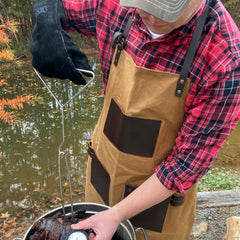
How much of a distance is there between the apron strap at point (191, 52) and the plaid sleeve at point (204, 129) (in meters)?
0.08

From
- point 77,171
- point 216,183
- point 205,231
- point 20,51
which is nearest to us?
point 205,231

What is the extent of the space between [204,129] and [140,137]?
1.10ft

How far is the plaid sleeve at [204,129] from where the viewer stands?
96 cm

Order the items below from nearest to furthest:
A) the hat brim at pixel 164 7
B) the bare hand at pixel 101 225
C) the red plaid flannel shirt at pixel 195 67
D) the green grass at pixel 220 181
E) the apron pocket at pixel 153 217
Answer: the hat brim at pixel 164 7 → the red plaid flannel shirt at pixel 195 67 → the bare hand at pixel 101 225 → the apron pocket at pixel 153 217 → the green grass at pixel 220 181

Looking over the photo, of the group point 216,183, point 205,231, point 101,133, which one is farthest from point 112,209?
point 216,183

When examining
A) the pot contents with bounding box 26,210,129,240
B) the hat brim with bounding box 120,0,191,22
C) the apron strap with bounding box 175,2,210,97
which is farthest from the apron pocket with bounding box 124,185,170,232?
the hat brim with bounding box 120,0,191,22

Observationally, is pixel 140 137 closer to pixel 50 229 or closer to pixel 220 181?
pixel 50 229

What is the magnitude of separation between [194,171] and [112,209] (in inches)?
17.9

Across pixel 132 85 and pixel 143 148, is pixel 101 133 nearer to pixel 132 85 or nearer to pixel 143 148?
pixel 143 148

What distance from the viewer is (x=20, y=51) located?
977 cm

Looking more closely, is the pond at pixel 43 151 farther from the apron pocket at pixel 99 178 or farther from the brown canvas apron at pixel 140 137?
the brown canvas apron at pixel 140 137

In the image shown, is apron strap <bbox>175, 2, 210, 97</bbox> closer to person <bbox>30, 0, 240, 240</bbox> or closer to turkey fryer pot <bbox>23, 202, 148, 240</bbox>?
person <bbox>30, 0, 240, 240</bbox>

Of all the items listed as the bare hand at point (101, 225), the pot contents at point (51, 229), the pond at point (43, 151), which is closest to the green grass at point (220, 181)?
the pond at point (43, 151)

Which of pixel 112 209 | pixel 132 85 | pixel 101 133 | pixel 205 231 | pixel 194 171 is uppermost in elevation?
pixel 132 85
